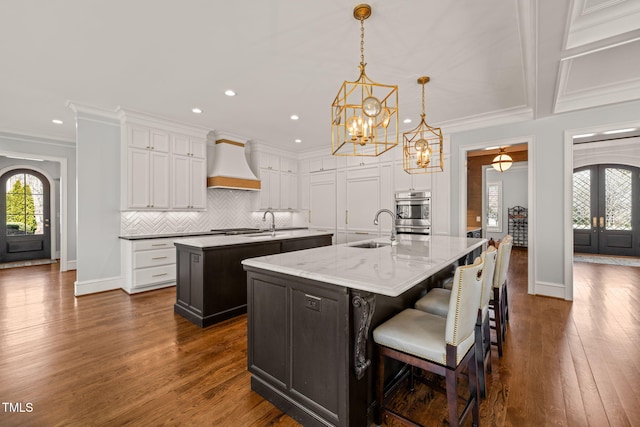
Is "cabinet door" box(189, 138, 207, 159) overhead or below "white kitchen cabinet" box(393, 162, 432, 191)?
overhead

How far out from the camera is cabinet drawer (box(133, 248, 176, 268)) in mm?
4273

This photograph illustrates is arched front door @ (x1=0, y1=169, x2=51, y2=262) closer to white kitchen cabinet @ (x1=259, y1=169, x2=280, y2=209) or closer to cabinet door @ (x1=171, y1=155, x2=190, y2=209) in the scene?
cabinet door @ (x1=171, y1=155, x2=190, y2=209)

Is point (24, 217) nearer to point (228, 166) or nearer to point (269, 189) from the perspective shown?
point (228, 166)

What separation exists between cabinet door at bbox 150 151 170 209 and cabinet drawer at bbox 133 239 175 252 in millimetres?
575

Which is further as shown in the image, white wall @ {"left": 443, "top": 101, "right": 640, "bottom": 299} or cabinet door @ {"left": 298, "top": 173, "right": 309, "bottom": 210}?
cabinet door @ {"left": 298, "top": 173, "right": 309, "bottom": 210}

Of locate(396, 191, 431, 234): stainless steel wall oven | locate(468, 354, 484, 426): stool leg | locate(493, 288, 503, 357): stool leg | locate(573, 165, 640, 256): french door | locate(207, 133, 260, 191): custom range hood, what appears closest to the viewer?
locate(468, 354, 484, 426): stool leg

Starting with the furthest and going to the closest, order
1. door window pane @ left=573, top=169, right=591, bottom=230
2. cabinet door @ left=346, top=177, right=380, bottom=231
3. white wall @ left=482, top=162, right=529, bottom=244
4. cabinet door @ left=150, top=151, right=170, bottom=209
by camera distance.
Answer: white wall @ left=482, top=162, right=529, bottom=244 → door window pane @ left=573, top=169, right=591, bottom=230 → cabinet door @ left=346, top=177, right=380, bottom=231 → cabinet door @ left=150, top=151, right=170, bottom=209

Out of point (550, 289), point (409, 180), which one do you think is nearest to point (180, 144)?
point (409, 180)

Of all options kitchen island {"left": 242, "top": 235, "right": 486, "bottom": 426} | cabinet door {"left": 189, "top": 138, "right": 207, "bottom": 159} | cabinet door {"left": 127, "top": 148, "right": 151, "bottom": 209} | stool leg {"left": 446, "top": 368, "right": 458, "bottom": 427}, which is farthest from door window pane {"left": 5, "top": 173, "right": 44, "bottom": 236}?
stool leg {"left": 446, "top": 368, "right": 458, "bottom": 427}

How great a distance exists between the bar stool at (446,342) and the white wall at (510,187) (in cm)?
865

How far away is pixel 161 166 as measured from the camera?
→ 4.71 m

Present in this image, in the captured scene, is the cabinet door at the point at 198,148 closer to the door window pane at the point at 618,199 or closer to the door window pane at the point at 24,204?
the door window pane at the point at 24,204

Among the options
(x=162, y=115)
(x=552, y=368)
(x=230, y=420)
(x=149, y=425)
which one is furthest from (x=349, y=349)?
(x=162, y=115)

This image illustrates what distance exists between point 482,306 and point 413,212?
3.54 m
